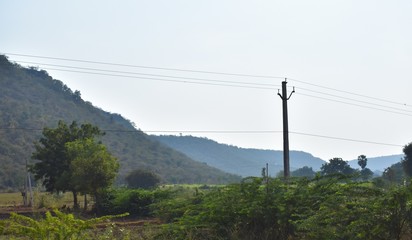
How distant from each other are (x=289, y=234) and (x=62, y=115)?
389ft

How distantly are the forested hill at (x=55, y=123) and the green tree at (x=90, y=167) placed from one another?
5598cm

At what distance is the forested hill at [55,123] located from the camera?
9801 cm

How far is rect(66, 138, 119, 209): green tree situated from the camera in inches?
1291

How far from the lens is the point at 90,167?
3300cm

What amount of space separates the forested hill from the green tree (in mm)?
55984

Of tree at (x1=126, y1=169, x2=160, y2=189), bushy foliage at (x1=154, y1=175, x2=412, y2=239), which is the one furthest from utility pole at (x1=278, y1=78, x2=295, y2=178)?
tree at (x1=126, y1=169, x2=160, y2=189)

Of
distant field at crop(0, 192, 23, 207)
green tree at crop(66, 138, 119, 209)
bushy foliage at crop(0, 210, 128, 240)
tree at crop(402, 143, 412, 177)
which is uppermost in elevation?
tree at crop(402, 143, 412, 177)

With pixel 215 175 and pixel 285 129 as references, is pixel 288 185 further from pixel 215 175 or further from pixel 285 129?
pixel 215 175

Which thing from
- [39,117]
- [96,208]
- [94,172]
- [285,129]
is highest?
[39,117]

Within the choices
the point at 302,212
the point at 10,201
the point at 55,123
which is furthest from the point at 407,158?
the point at 55,123

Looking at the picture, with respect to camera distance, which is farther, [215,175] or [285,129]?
[215,175]

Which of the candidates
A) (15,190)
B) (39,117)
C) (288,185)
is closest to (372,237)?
(288,185)

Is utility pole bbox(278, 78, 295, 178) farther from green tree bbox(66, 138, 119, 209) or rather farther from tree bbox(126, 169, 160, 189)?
tree bbox(126, 169, 160, 189)

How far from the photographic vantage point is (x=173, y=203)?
15.4 m
